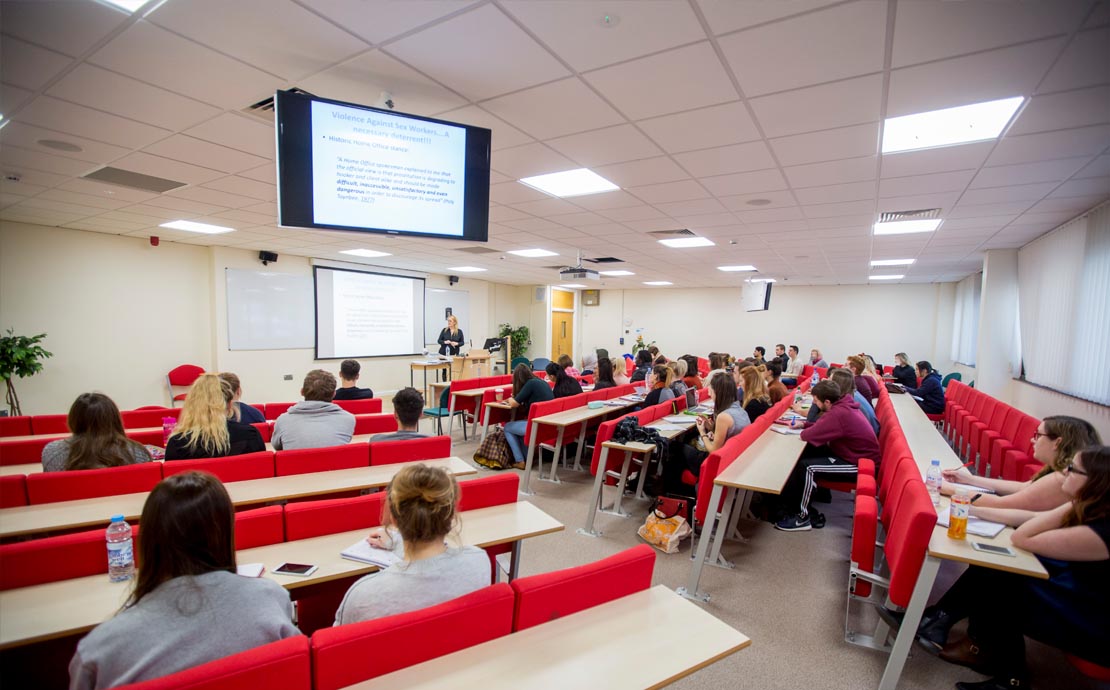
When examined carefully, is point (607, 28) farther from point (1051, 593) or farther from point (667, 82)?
point (1051, 593)

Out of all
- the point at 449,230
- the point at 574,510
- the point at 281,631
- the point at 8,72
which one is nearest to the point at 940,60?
the point at 449,230

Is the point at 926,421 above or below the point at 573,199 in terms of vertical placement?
below

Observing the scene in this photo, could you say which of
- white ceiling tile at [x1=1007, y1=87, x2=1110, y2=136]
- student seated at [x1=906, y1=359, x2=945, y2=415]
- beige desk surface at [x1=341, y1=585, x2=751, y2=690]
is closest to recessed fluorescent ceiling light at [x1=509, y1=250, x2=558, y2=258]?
white ceiling tile at [x1=1007, y1=87, x2=1110, y2=136]

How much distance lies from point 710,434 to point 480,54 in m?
3.55

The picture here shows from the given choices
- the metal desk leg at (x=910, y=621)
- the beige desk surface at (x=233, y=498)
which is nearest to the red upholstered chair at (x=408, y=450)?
the beige desk surface at (x=233, y=498)

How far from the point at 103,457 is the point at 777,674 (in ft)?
13.3

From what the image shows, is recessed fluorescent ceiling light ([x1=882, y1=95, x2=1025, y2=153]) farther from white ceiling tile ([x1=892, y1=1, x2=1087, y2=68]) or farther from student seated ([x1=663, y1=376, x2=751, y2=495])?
student seated ([x1=663, y1=376, x2=751, y2=495])

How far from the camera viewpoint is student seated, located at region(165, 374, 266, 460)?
2969mm

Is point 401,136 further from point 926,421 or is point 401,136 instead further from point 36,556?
point 926,421

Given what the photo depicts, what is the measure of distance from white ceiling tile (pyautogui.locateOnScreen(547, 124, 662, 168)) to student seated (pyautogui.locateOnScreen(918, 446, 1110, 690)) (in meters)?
3.01

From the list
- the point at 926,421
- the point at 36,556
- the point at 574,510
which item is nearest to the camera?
the point at 36,556

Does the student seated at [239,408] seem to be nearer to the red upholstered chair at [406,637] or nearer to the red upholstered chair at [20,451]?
the red upholstered chair at [20,451]

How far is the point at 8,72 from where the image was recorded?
8.45 ft

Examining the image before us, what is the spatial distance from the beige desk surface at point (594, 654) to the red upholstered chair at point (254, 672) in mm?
190
